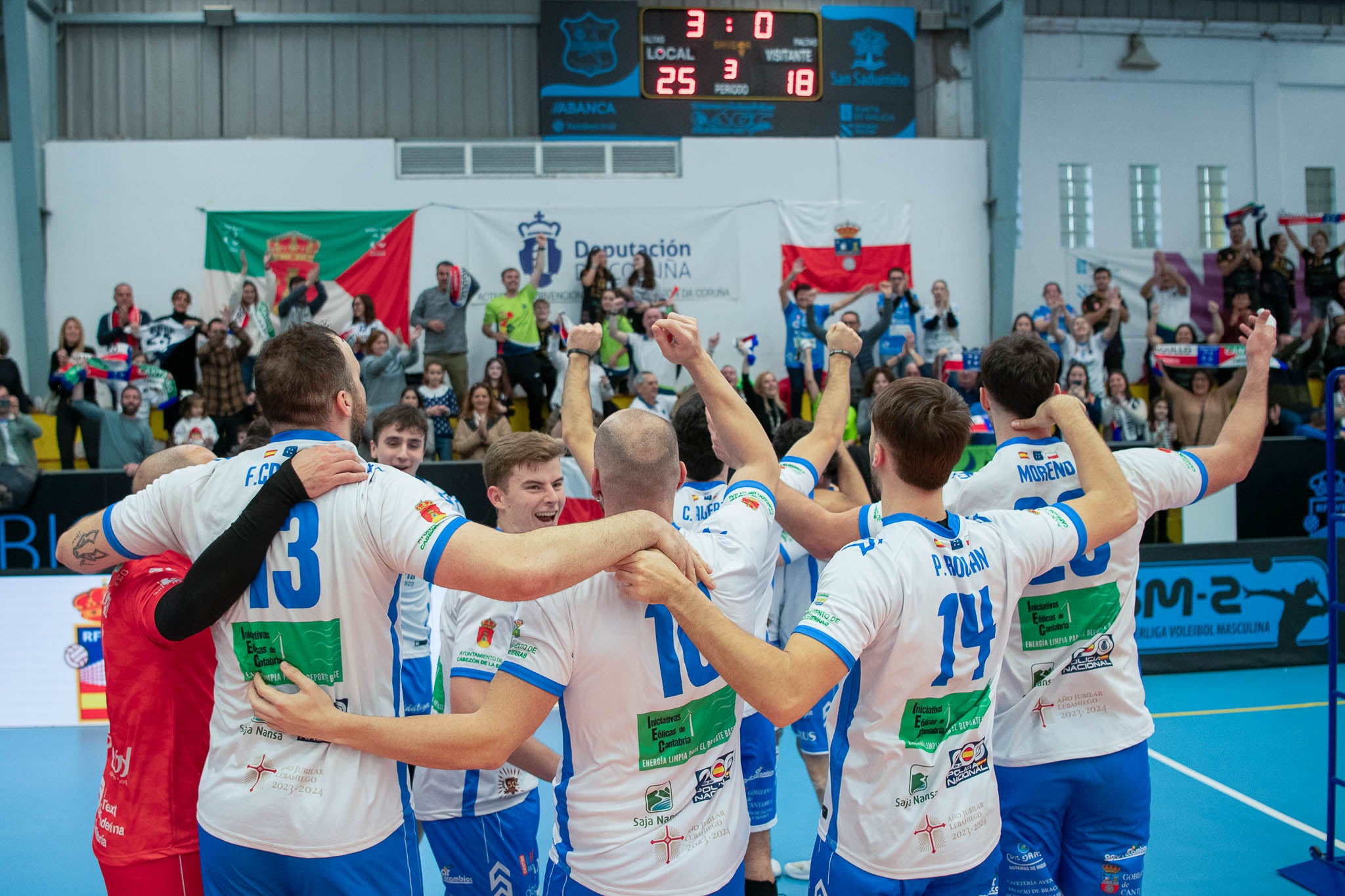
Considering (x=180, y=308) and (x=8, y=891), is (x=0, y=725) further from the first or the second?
(x=180, y=308)

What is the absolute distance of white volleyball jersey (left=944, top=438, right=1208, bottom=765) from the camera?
10.3 ft

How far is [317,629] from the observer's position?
2.43 metres

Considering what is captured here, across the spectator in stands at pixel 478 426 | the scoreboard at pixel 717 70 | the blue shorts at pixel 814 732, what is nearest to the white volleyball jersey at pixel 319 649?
the blue shorts at pixel 814 732

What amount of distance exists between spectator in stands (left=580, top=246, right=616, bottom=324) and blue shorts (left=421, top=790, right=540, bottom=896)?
35.2ft

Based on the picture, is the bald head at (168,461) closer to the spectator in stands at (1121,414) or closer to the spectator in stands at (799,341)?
the spectator in stands at (799,341)

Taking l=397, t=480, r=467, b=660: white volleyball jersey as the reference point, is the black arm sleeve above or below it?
above

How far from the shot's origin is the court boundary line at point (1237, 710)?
754cm

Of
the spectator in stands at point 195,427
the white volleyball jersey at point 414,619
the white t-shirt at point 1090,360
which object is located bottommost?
the white volleyball jersey at point 414,619

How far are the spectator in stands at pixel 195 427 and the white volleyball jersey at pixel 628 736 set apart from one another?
1056 centimetres

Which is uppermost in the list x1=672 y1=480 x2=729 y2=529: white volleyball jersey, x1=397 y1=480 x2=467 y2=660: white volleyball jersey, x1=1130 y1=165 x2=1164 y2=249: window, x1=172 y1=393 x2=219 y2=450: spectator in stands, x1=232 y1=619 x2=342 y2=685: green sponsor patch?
x1=1130 y1=165 x2=1164 y2=249: window

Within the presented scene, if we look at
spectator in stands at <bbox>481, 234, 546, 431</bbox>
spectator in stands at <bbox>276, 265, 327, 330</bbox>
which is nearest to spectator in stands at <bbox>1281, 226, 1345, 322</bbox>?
spectator in stands at <bbox>481, 234, 546, 431</bbox>

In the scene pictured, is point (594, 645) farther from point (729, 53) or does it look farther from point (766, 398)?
point (729, 53)

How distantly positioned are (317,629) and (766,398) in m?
10.9

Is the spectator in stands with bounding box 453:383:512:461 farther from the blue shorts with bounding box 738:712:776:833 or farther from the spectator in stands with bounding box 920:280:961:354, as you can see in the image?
the blue shorts with bounding box 738:712:776:833
